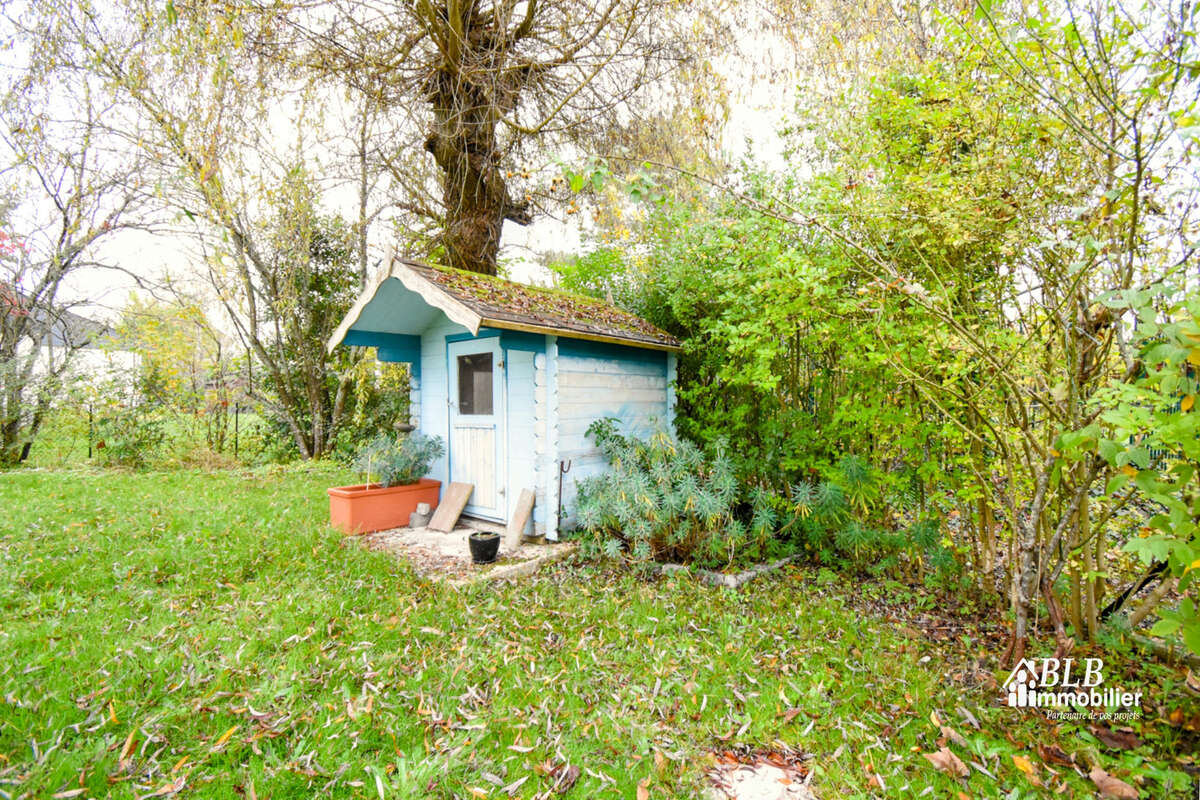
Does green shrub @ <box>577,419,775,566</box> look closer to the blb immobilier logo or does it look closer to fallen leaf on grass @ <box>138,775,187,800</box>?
the blb immobilier logo

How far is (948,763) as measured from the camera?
2.20 m

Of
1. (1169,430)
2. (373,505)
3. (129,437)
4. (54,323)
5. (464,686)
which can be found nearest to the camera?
(1169,430)

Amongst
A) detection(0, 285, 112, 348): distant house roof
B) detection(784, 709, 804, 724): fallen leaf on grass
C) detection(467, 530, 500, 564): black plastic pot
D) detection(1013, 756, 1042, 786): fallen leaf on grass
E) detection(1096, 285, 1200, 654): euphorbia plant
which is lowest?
detection(784, 709, 804, 724): fallen leaf on grass

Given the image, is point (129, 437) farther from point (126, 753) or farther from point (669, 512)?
point (669, 512)

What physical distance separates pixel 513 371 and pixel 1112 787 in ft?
15.2

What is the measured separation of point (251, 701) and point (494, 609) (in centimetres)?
149

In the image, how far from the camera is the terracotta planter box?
546cm

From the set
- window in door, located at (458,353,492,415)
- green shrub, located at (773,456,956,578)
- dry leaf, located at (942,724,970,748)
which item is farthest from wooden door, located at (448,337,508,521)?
dry leaf, located at (942,724,970,748)

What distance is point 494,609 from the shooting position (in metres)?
3.70

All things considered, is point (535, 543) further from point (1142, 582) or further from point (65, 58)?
point (65, 58)

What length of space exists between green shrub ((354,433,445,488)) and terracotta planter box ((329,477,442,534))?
109mm

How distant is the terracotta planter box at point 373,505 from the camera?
5.46m

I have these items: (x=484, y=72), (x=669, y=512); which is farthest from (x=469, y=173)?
(x=669, y=512)

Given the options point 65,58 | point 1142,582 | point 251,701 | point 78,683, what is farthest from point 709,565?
point 65,58
